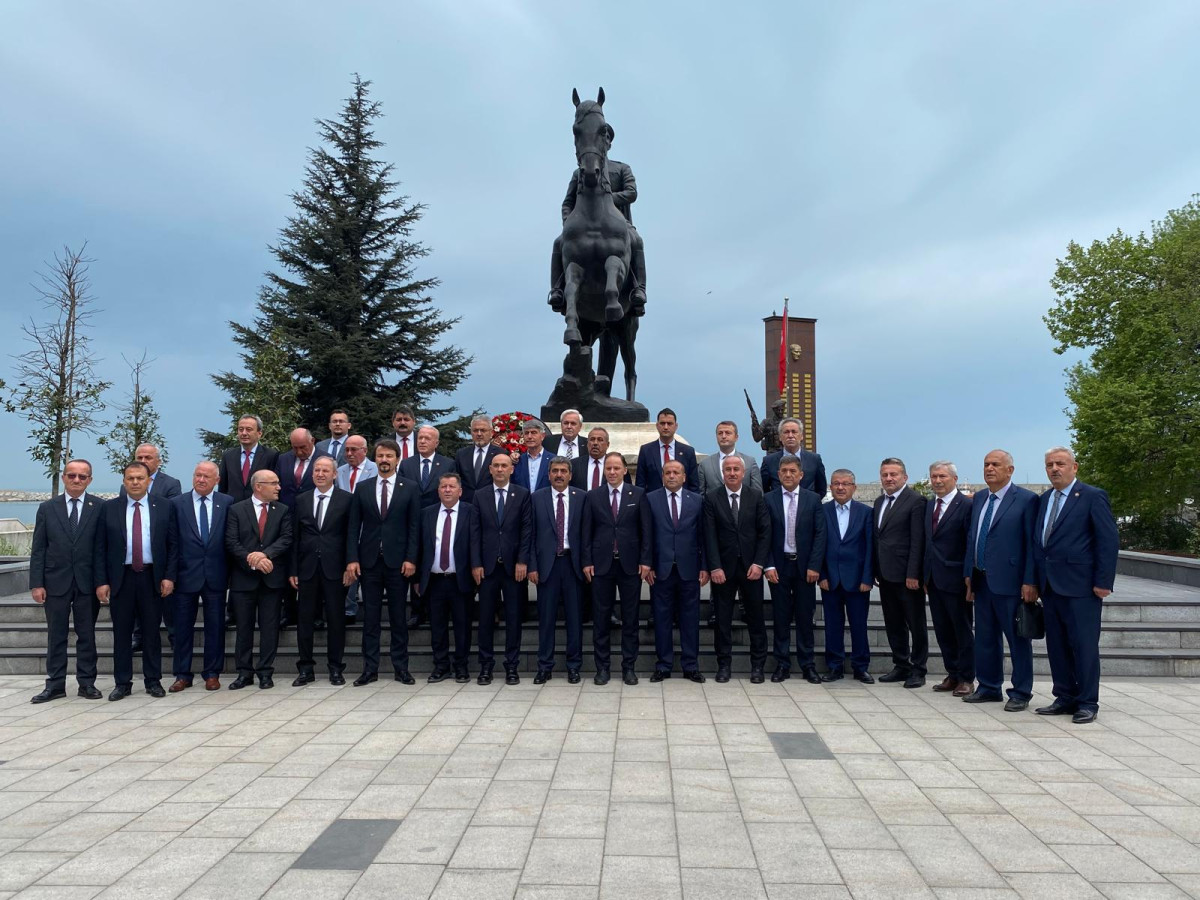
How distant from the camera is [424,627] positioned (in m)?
7.87

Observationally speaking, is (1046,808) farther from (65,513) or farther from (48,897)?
(65,513)

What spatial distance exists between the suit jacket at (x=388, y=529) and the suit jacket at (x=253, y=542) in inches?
20.8

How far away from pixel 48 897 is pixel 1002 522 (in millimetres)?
5916

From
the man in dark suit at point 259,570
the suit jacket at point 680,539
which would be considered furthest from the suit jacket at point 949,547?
the man in dark suit at point 259,570

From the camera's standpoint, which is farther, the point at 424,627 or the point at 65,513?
the point at 424,627

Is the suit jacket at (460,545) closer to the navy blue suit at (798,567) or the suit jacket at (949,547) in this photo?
the navy blue suit at (798,567)

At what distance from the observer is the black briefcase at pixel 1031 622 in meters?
6.11

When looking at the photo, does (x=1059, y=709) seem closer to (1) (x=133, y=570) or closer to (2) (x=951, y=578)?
(2) (x=951, y=578)

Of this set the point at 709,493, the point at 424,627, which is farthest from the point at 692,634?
the point at 424,627

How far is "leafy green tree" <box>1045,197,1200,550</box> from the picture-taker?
22.4 meters

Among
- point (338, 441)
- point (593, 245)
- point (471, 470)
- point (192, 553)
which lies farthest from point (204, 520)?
point (593, 245)

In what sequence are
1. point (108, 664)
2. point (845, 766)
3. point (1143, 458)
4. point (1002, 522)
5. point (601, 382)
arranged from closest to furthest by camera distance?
point (845, 766), point (1002, 522), point (108, 664), point (601, 382), point (1143, 458)

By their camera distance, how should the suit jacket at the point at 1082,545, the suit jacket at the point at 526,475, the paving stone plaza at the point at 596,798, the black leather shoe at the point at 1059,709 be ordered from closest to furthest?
the paving stone plaza at the point at 596,798
the suit jacket at the point at 1082,545
the black leather shoe at the point at 1059,709
the suit jacket at the point at 526,475

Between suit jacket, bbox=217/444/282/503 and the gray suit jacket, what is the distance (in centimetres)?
388
